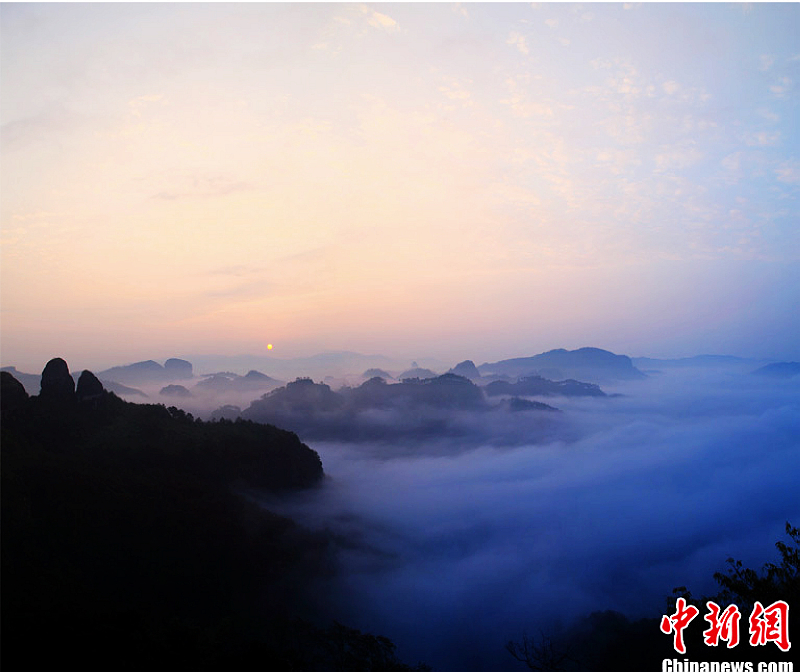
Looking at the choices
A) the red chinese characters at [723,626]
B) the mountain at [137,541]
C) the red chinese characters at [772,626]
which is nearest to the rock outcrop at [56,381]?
the mountain at [137,541]

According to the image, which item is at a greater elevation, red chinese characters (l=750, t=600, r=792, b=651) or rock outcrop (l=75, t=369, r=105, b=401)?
rock outcrop (l=75, t=369, r=105, b=401)

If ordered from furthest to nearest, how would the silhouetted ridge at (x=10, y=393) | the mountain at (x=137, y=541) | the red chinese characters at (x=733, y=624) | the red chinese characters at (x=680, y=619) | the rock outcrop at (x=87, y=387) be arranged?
1. the rock outcrop at (x=87, y=387)
2. the silhouetted ridge at (x=10, y=393)
3. the red chinese characters at (x=680, y=619)
4. the red chinese characters at (x=733, y=624)
5. the mountain at (x=137, y=541)

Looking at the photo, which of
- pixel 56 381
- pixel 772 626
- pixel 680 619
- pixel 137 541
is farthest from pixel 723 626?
pixel 56 381

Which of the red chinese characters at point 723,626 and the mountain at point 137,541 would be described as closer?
the mountain at point 137,541

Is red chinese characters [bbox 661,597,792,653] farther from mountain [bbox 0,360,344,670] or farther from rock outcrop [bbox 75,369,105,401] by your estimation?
rock outcrop [bbox 75,369,105,401]

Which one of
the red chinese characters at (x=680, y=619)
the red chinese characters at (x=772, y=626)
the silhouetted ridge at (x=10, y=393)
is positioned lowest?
the red chinese characters at (x=680, y=619)

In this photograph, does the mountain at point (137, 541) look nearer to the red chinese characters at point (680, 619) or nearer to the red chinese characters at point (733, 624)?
the red chinese characters at point (680, 619)

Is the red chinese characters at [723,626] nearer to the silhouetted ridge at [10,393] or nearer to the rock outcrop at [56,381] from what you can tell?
the silhouetted ridge at [10,393]

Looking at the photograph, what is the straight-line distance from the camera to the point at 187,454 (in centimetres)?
8000

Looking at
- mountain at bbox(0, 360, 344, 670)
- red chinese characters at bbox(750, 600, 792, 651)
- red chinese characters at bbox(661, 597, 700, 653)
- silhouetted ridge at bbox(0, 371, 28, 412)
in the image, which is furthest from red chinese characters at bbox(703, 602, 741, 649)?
silhouetted ridge at bbox(0, 371, 28, 412)

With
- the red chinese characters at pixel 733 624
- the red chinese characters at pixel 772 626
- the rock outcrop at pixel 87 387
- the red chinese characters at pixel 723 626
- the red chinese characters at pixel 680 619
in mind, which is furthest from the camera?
the rock outcrop at pixel 87 387

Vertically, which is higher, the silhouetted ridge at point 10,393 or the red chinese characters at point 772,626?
the silhouetted ridge at point 10,393

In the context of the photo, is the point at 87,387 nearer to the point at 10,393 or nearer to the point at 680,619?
the point at 10,393

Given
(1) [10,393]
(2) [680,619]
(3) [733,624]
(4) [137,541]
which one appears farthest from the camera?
(1) [10,393]
